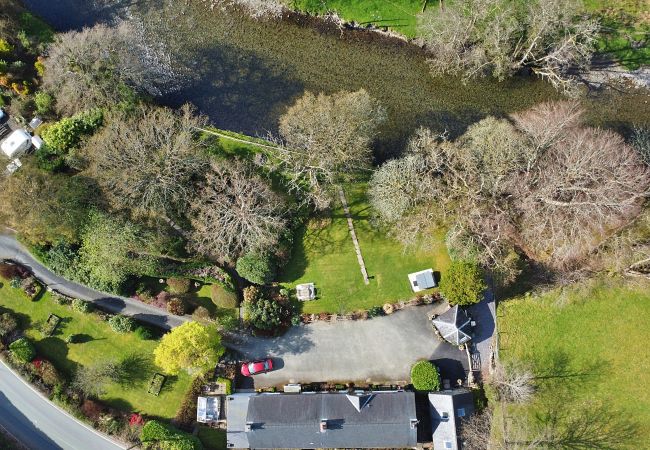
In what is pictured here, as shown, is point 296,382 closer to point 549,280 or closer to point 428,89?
point 549,280

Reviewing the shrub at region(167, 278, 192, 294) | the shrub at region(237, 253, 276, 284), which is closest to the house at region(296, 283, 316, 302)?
the shrub at region(237, 253, 276, 284)

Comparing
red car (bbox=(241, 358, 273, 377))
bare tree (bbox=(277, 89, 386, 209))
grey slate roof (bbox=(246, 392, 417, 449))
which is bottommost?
grey slate roof (bbox=(246, 392, 417, 449))

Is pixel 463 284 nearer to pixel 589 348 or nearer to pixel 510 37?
pixel 589 348

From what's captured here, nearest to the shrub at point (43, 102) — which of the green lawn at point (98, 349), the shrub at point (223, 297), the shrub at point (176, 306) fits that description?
the green lawn at point (98, 349)

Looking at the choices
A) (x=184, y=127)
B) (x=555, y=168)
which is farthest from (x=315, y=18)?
(x=555, y=168)

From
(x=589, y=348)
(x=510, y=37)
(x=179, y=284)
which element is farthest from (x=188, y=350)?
(x=510, y=37)

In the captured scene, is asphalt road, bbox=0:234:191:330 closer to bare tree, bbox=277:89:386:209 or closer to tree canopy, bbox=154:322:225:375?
tree canopy, bbox=154:322:225:375
